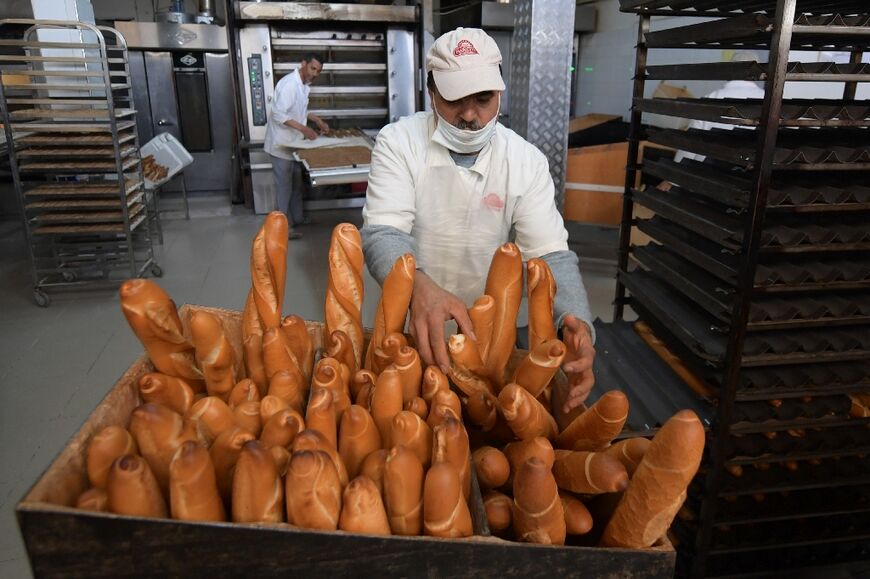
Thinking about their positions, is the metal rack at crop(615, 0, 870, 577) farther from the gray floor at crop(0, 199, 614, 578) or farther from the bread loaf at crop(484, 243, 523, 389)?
the gray floor at crop(0, 199, 614, 578)

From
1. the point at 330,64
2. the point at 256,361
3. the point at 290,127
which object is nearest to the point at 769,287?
the point at 256,361

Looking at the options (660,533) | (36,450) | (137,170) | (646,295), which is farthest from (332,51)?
(660,533)

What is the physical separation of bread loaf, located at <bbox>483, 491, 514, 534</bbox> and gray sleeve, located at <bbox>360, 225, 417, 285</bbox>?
617 mm

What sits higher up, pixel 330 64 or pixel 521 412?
pixel 330 64

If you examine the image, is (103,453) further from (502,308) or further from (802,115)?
(802,115)

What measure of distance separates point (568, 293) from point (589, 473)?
52cm

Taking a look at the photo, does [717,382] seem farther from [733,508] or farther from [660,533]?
[660,533]

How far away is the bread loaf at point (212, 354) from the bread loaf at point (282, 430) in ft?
0.56

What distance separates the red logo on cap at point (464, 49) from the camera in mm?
1385

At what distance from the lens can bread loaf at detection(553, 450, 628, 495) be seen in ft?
2.30

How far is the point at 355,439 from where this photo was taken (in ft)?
2.41

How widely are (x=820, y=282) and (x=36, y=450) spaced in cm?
272

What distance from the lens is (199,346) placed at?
0.84 m

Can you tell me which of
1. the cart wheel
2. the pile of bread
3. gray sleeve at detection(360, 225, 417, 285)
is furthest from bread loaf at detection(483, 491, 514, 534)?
the cart wheel
